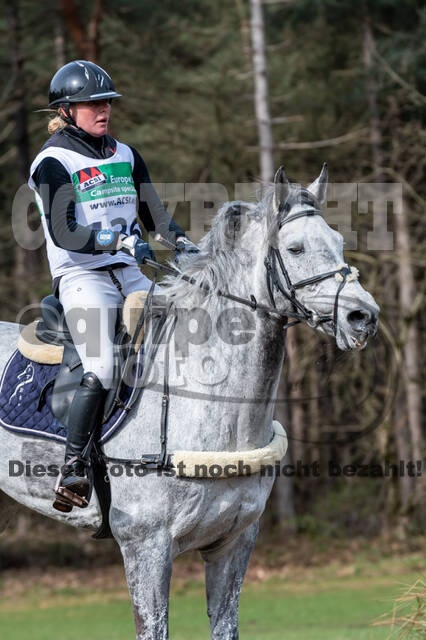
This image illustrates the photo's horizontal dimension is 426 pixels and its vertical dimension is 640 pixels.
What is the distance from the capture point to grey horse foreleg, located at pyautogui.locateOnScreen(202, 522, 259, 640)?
15.9 ft

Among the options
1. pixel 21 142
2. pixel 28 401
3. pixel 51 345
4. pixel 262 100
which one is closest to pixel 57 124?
pixel 51 345

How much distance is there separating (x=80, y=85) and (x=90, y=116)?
184 mm

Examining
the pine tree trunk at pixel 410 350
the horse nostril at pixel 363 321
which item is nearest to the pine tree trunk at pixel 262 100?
the pine tree trunk at pixel 410 350

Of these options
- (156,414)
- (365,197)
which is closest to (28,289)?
(365,197)

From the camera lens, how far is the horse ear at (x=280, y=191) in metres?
4.35

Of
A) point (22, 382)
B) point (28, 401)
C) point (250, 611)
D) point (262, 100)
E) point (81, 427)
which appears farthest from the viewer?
point (262, 100)

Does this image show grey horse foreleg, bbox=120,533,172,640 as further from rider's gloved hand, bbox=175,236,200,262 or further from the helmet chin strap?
the helmet chin strap

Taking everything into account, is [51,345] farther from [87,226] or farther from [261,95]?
[261,95]

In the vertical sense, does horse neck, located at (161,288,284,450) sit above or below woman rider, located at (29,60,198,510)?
below

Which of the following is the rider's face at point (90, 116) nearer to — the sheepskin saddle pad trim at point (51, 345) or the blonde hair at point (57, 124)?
the blonde hair at point (57, 124)

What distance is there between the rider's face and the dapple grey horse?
3.12 feet

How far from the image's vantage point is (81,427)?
469 cm

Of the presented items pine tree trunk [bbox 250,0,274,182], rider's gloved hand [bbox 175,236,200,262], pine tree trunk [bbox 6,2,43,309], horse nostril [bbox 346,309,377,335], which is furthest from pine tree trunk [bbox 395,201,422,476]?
horse nostril [bbox 346,309,377,335]

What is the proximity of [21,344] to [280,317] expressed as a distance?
1.79 meters
